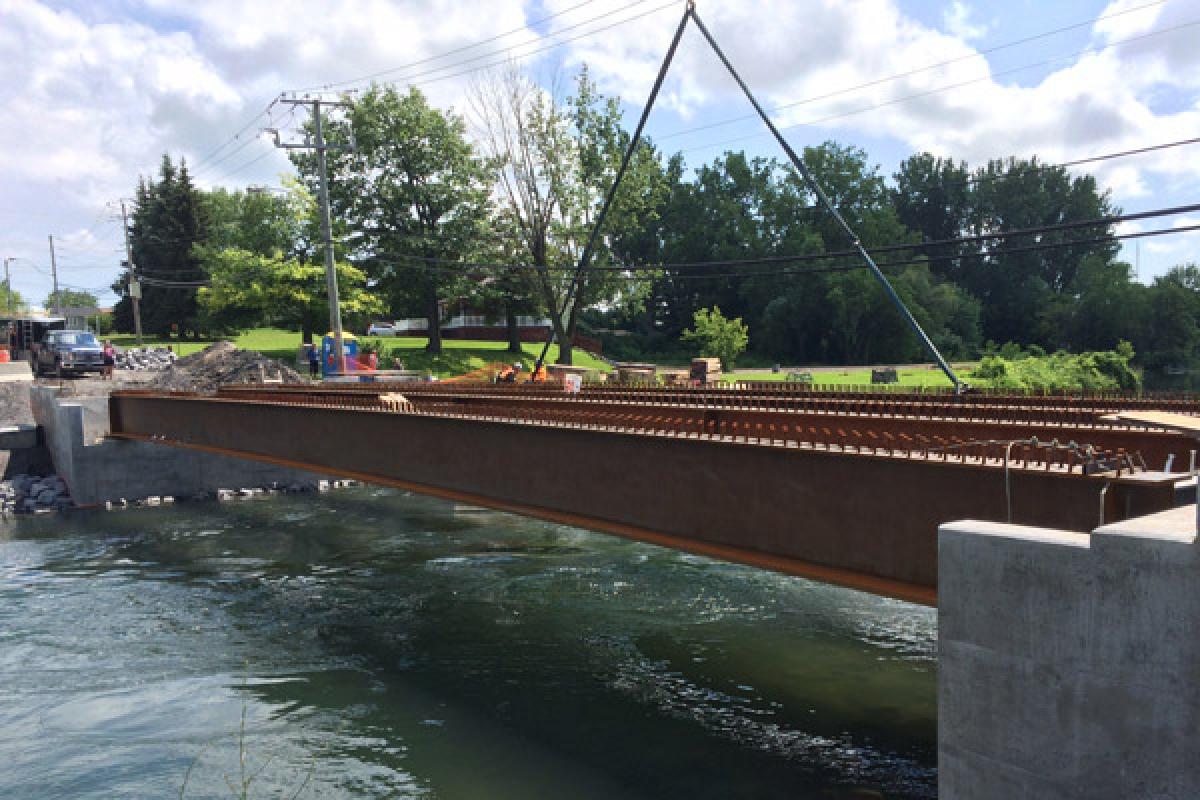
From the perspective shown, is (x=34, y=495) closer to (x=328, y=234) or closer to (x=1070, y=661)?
(x=328, y=234)

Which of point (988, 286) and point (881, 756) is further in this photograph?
point (988, 286)

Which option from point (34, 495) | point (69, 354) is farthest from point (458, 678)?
point (69, 354)

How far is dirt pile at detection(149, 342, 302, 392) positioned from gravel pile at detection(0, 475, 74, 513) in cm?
1006

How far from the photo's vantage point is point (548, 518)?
41.6 feet

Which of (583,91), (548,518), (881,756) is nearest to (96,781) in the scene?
(548,518)

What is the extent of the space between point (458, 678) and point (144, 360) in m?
48.0

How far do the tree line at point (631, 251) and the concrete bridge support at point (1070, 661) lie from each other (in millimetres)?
29478

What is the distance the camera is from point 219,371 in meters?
41.4

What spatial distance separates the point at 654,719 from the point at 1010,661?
6180 mm

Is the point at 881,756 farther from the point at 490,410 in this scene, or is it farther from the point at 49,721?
the point at 49,721

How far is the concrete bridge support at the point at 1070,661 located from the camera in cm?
537

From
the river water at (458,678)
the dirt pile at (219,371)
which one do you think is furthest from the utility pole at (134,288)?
the river water at (458,678)

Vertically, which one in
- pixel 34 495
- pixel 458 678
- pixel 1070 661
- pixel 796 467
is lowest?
pixel 458 678

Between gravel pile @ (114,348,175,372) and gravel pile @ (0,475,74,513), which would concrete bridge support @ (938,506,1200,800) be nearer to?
gravel pile @ (0,475,74,513)
